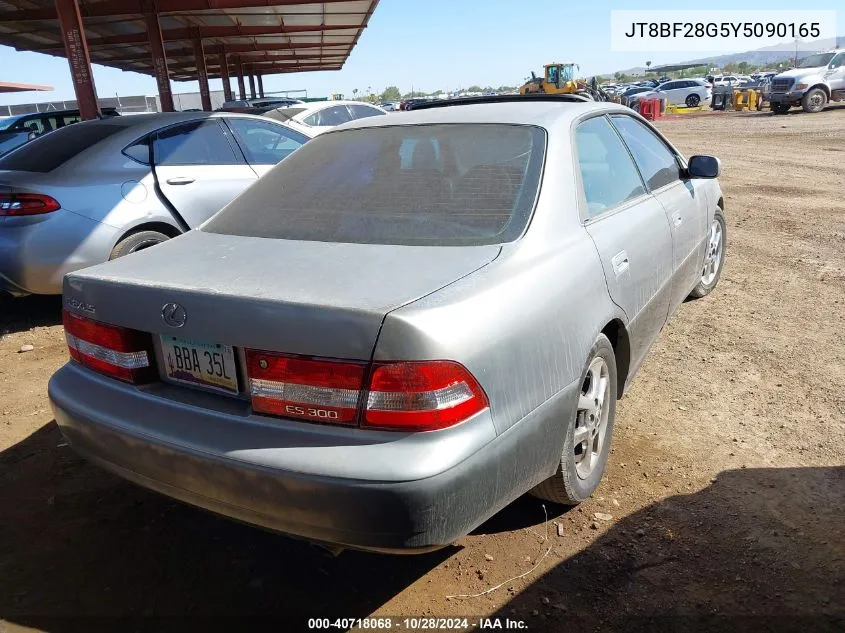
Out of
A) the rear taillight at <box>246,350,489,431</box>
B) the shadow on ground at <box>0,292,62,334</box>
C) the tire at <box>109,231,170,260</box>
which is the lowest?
the shadow on ground at <box>0,292,62,334</box>

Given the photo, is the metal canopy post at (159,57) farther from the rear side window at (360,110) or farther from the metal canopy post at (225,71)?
the metal canopy post at (225,71)

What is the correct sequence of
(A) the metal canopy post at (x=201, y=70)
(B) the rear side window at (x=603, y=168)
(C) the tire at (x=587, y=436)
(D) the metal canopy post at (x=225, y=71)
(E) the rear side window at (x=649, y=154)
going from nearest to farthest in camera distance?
(C) the tire at (x=587, y=436)
(B) the rear side window at (x=603, y=168)
(E) the rear side window at (x=649, y=154)
(A) the metal canopy post at (x=201, y=70)
(D) the metal canopy post at (x=225, y=71)

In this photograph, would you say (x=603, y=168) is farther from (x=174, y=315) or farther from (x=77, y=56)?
(x=77, y=56)

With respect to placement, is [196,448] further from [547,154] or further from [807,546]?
[807,546]


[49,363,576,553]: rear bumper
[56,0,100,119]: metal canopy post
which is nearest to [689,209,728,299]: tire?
[49,363,576,553]: rear bumper

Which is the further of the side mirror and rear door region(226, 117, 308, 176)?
rear door region(226, 117, 308, 176)

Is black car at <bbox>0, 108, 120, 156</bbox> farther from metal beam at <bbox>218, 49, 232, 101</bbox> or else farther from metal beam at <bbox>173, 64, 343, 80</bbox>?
metal beam at <bbox>173, 64, 343, 80</bbox>

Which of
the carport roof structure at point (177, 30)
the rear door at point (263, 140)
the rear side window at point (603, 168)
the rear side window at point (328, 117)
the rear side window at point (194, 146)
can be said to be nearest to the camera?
the rear side window at point (603, 168)

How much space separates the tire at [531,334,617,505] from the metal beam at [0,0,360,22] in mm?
13492

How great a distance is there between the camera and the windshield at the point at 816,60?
23.8 meters

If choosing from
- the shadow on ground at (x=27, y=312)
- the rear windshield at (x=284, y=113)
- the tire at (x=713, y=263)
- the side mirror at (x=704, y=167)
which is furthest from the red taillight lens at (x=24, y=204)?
the rear windshield at (x=284, y=113)

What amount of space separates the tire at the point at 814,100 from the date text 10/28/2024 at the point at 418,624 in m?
27.6

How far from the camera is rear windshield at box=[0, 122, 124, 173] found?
16.0ft

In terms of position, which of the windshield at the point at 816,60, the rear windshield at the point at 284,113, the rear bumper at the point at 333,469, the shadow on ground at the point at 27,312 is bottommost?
the shadow on ground at the point at 27,312
